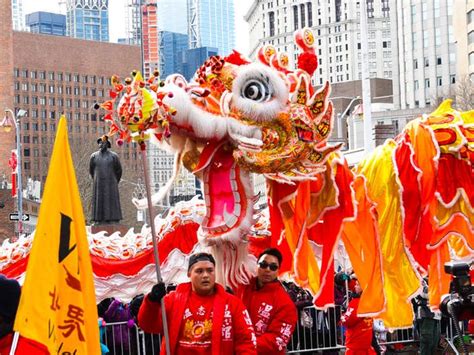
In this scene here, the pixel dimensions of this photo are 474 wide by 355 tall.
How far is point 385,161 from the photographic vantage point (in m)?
10.9

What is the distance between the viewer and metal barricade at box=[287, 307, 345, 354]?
1302 centimetres

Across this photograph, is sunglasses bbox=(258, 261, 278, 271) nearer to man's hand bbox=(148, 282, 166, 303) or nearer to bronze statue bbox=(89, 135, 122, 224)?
man's hand bbox=(148, 282, 166, 303)

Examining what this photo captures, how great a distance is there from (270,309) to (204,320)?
40.4 inches

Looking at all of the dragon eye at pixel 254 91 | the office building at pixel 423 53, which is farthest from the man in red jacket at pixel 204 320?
the office building at pixel 423 53

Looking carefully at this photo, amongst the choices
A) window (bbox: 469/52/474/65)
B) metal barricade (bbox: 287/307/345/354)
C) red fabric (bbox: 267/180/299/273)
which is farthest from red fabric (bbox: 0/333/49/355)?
window (bbox: 469/52/474/65)

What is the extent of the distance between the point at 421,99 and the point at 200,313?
8628cm

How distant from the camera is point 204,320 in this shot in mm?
7152

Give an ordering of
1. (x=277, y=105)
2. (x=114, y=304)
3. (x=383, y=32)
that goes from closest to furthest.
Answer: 1. (x=277, y=105)
2. (x=114, y=304)
3. (x=383, y=32)

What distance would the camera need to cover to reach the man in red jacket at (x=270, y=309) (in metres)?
7.92

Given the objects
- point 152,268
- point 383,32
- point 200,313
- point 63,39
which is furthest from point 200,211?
point 383,32

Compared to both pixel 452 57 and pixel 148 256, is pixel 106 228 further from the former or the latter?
pixel 452 57

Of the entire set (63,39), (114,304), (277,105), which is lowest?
(114,304)

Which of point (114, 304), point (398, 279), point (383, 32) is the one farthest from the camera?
point (383, 32)

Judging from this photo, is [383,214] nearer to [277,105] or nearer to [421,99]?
[277,105]
